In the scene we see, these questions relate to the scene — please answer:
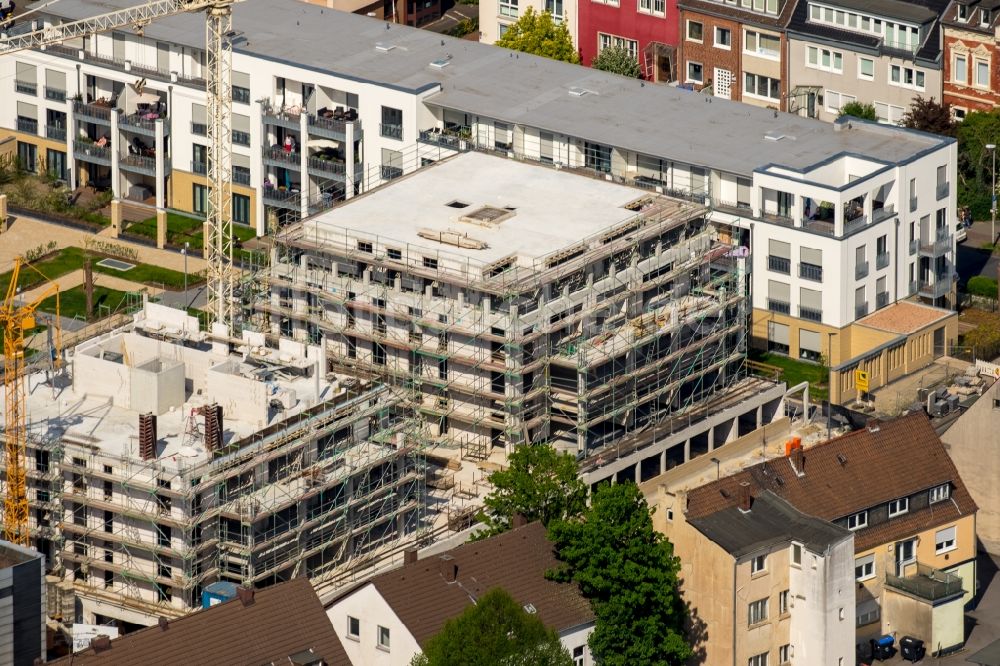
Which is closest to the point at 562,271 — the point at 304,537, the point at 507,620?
the point at 304,537

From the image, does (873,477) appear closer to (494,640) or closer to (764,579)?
(764,579)

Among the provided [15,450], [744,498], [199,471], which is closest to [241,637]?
[199,471]

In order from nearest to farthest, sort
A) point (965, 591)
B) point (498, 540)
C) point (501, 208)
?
point (498, 540) < point (965, 591) < point (501, 208)

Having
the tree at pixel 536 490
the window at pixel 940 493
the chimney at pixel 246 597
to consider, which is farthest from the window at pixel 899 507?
the chimney at pixel 246 597

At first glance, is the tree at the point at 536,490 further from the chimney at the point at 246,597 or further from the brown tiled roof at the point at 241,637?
the chimney at the point at 246,597

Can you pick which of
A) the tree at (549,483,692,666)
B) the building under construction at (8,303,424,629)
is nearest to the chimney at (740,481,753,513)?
the tree at (549,483,692,666)

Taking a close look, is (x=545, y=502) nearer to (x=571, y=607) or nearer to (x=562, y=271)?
(x=571, y=607)
